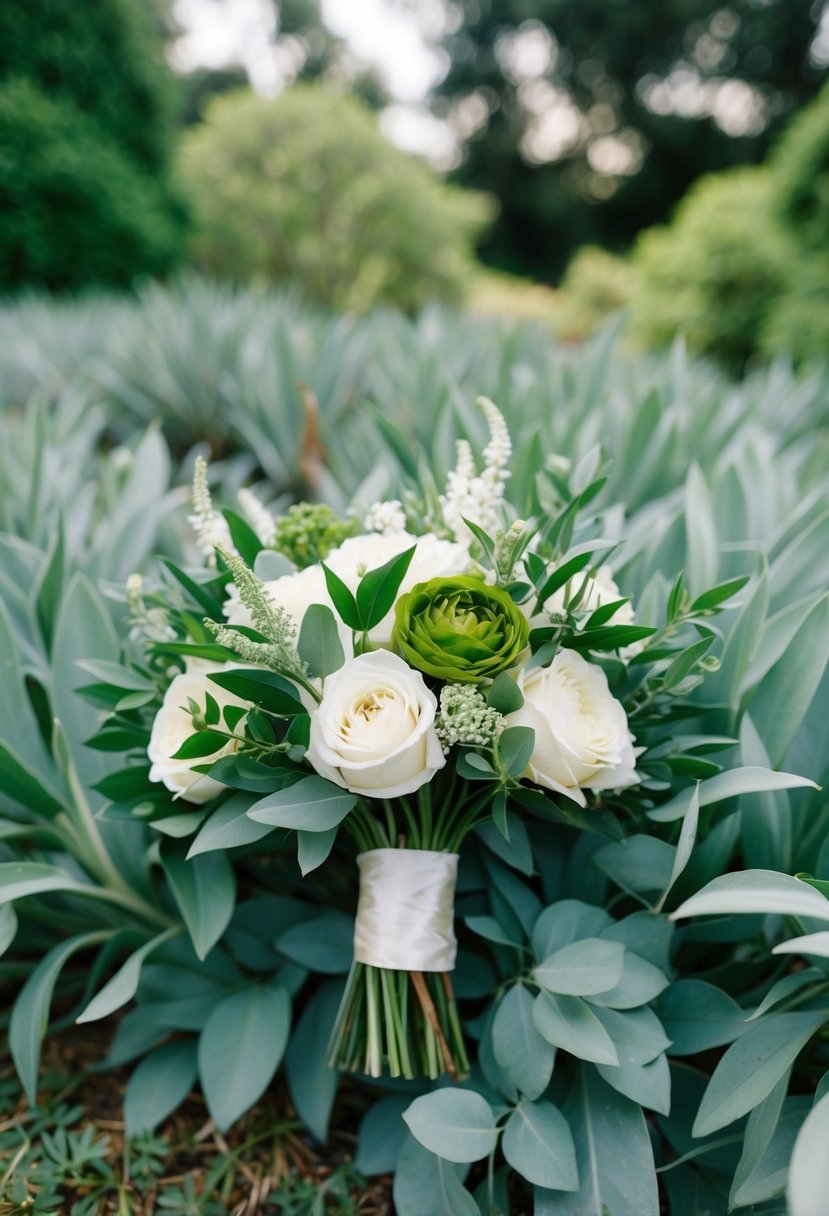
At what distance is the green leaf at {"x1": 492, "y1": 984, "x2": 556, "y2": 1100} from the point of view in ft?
2.93

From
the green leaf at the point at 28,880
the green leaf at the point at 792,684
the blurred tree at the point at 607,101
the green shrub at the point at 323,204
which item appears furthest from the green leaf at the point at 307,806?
the blurred tree at the point at 607,101

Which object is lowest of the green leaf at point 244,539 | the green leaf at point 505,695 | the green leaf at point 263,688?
the green leaf at point 505,695

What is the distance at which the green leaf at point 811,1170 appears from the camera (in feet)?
1.84

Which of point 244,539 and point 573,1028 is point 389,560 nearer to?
point 244,539

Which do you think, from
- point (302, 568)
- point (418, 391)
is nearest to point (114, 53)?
point (418, 391)

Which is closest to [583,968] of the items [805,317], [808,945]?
[808,945]

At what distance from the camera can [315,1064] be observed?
109 cm

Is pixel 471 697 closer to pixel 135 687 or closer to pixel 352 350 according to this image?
pixel 135 687

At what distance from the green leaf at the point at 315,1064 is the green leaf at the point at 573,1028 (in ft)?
1.11

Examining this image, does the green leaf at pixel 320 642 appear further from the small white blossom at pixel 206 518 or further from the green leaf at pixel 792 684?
the green leaf at pixel 792 684

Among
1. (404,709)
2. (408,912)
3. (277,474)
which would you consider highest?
(277,474)

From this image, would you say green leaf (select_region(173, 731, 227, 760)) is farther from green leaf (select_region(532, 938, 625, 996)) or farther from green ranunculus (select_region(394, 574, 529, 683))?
green leaf (select_region(532, 938, 625, 996))

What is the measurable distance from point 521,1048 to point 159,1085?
0.53 metres

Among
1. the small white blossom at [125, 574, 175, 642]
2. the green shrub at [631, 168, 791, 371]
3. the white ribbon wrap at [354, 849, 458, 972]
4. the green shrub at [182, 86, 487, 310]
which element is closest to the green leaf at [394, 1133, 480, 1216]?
the white ribbon wrap at [354, 849, 458, 972]
